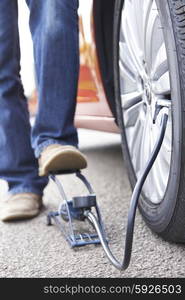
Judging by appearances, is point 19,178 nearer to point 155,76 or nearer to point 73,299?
point 155,76

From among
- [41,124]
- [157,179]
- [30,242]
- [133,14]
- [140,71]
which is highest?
[133,14]

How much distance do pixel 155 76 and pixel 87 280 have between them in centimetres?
48

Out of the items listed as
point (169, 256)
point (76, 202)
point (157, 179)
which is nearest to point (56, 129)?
point (76, 202)

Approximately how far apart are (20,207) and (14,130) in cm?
24

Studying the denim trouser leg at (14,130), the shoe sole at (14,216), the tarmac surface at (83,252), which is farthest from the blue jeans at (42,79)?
the tarmac surface at (83,252)

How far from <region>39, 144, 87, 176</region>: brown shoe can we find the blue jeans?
6 cm

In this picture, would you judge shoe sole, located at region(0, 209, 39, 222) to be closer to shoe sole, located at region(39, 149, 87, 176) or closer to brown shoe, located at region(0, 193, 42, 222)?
brown shoe, located at region(0, 193, 42, 222)

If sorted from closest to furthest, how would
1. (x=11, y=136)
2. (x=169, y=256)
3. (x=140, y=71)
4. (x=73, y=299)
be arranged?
1. (x=73, y=299)
2. (x=169, y=256)
3. (x=140, y=71)
4. (x=11, y=136)

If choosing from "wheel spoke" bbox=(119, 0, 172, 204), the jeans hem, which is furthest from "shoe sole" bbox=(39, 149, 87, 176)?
the jeans hem

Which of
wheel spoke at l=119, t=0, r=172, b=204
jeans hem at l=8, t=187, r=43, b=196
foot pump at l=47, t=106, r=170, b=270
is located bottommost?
jeans hem at l=8, t=187, r=43, b=196

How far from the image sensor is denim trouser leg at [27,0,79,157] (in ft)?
4.30

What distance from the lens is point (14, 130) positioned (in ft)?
5.16

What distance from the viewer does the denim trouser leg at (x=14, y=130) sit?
4.91ft

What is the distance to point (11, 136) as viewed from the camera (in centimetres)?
158
